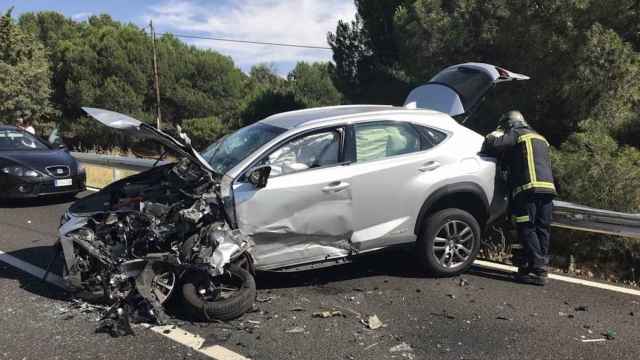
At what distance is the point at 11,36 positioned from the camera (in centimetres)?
2742

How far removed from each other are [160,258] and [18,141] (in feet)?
24.7

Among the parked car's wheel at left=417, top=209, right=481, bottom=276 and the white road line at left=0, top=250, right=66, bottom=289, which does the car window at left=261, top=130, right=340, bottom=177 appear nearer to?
the parked car's wheel at left=417, top=209, right=481, bottom=276

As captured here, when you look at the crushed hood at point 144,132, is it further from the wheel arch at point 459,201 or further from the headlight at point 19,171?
the headlight at point 19,171

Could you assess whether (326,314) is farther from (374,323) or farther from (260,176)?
(260,176)

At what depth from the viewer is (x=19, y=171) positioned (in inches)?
365

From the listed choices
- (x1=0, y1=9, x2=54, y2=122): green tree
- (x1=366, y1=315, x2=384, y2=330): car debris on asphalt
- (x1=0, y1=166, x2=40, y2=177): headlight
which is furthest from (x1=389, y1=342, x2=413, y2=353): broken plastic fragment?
(x1=0, y1=9, x2=54, y2=122): green tree

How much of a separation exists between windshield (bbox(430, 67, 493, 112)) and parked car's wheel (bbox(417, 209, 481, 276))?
160cm

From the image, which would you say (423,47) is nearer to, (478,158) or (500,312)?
(478,158)

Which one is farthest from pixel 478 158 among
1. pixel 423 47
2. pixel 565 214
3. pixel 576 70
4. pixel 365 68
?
pixel 365 68

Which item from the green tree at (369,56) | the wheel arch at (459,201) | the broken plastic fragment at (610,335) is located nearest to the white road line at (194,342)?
the wheel arch at (459,201)

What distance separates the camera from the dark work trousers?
566 cm

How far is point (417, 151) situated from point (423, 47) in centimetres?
587

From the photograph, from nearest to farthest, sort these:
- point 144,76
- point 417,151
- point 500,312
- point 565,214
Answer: point 500,312 → point 417,151 → point 565,214 → point 144,76

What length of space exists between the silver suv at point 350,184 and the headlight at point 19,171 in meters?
4.74
